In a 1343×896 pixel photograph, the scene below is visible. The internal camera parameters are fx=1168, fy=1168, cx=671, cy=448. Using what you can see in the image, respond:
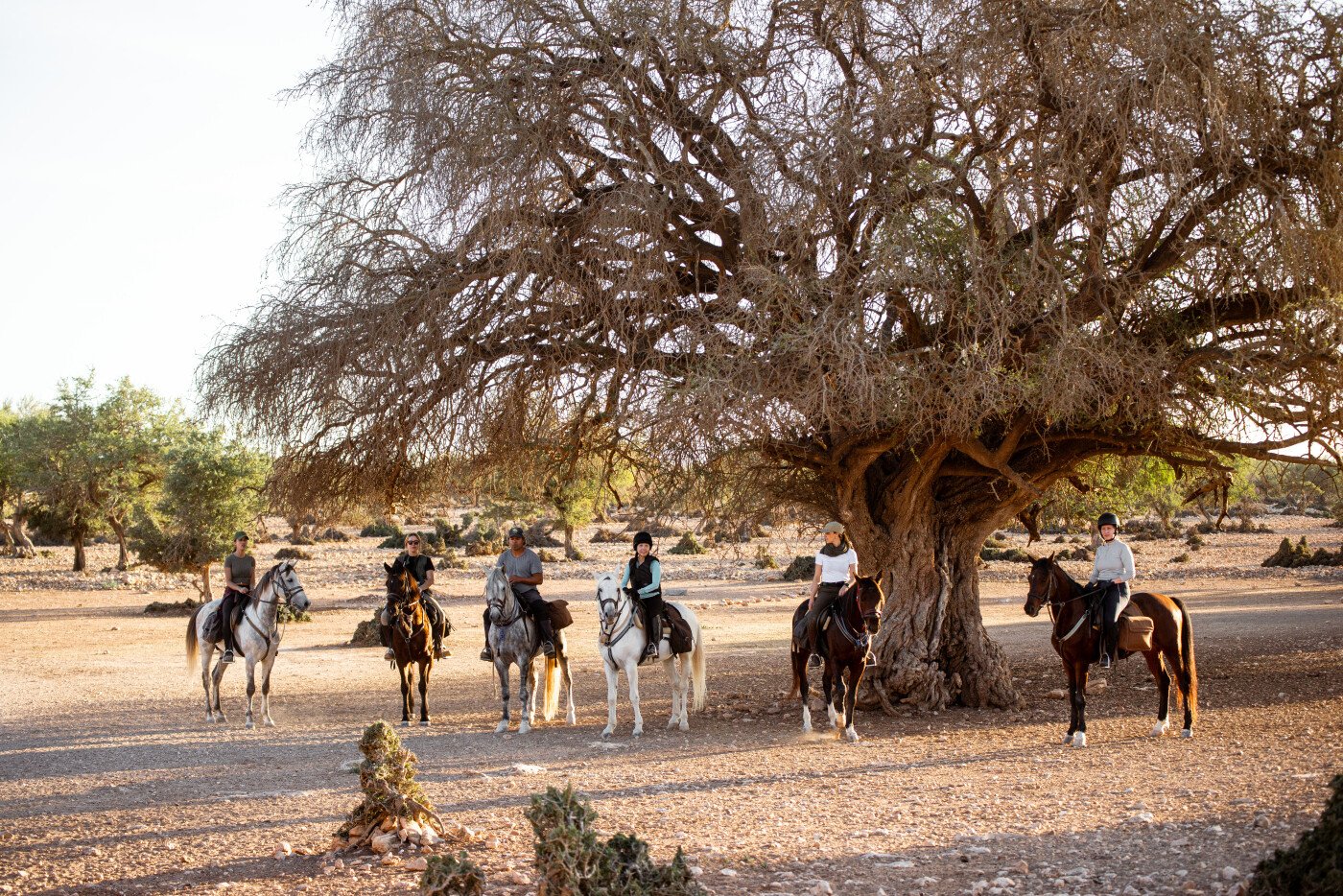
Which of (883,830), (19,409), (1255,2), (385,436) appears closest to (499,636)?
(385,436)

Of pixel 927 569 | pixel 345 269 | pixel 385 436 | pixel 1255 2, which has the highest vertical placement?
pixel 1255 2

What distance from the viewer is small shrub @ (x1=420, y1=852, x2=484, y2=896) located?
653 cm

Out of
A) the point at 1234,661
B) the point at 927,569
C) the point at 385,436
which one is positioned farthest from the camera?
the point at 1234,661

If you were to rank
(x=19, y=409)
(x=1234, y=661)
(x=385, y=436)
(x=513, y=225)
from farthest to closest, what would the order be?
(x=19, y=409)
(x=1234, y=661)
(x=385, y=436)
(x=513, y=225)

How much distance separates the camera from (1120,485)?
21000mm

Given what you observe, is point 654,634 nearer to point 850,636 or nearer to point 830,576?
point 830,576

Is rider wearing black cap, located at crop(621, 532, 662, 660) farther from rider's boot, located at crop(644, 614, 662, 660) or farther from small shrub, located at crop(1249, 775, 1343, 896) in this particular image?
small shrub, located at crop(1249, 775, 1343, 896)

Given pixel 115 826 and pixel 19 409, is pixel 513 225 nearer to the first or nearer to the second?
pixel 115 826

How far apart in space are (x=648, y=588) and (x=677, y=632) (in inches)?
32.6

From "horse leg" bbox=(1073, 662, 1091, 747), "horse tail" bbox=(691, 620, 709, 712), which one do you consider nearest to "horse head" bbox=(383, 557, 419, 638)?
"horse tail" bbox=(691, 620, 709, 712)

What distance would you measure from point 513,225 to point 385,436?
3327 millimetres

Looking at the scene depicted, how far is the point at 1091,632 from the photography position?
13.8m

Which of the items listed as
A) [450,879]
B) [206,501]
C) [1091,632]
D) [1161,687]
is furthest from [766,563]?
[450,879]

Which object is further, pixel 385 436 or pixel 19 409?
pixel 19 409
